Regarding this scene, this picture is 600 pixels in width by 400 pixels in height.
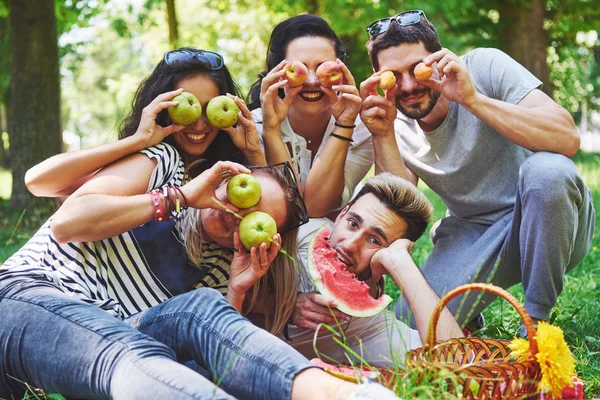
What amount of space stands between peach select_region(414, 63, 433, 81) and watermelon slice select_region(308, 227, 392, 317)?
3.98 feet

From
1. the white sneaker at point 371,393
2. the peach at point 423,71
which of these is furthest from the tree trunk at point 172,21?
the white sneaker at point 371,393

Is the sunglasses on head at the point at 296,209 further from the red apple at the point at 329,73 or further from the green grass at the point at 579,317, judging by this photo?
the green grass at the point at 579,317

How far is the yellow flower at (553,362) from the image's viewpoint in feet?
8.06

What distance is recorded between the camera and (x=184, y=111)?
3512 mm

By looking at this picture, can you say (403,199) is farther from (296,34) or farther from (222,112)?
(296,34)

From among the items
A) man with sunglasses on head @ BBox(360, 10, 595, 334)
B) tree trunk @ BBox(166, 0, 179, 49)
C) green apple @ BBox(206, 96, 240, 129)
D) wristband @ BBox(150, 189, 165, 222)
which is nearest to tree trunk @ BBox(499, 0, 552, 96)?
tree trunk @ BBox(166, 0, 179, 49)

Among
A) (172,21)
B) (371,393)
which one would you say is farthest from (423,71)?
(172,21)

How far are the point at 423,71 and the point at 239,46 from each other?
20.5m

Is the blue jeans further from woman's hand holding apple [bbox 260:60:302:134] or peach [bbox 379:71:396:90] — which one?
peach [bbox 379:71:396:90]

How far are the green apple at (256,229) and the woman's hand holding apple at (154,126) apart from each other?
680 mm

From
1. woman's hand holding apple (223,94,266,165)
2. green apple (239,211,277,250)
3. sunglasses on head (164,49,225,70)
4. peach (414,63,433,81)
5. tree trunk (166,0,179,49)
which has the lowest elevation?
green apple (239,211,277,250)

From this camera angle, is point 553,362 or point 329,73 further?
point 329,73

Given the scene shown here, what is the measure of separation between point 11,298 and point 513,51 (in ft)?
48.6

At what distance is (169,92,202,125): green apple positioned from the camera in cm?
351
